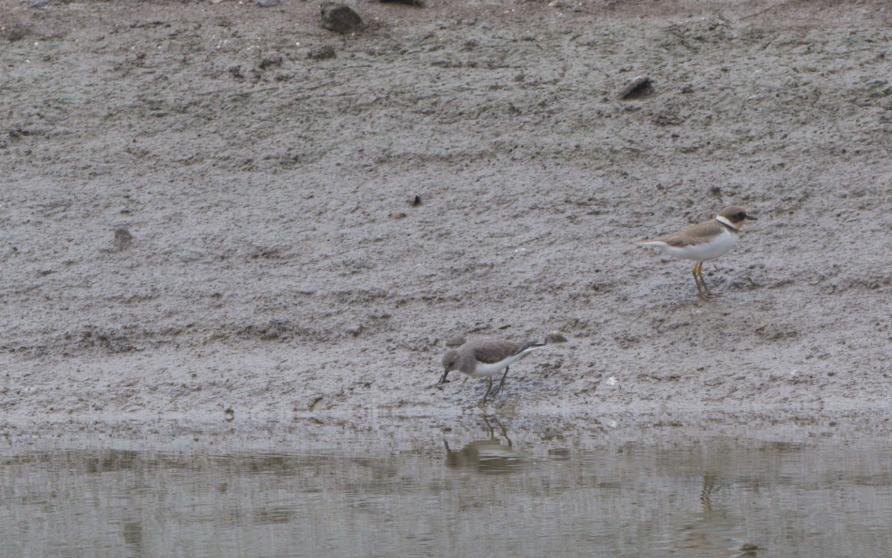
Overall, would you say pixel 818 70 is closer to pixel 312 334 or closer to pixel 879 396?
pixel 879 396

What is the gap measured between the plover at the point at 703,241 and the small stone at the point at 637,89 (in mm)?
→ 2460

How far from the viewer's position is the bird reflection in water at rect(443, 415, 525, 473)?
24.5 feet

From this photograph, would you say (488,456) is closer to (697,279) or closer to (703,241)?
(703,241)

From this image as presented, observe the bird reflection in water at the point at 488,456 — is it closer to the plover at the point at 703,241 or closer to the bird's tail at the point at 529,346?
the bird's tail at the point at 529,346

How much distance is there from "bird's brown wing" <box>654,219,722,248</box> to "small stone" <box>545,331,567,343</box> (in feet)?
3.14

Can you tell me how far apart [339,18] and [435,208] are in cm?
278

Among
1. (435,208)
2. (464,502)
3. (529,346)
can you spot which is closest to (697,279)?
(529,346)

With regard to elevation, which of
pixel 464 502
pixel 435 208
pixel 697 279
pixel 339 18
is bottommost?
pixel 464 502

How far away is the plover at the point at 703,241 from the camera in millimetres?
9328

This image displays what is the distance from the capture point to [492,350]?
8781mm

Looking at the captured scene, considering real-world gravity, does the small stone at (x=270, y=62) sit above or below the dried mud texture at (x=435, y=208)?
above

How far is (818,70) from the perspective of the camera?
38.9 ft

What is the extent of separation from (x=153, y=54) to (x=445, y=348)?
5.04 meters

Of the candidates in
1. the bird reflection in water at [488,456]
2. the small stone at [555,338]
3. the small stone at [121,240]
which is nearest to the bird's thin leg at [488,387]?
the small stone at [555,338]
